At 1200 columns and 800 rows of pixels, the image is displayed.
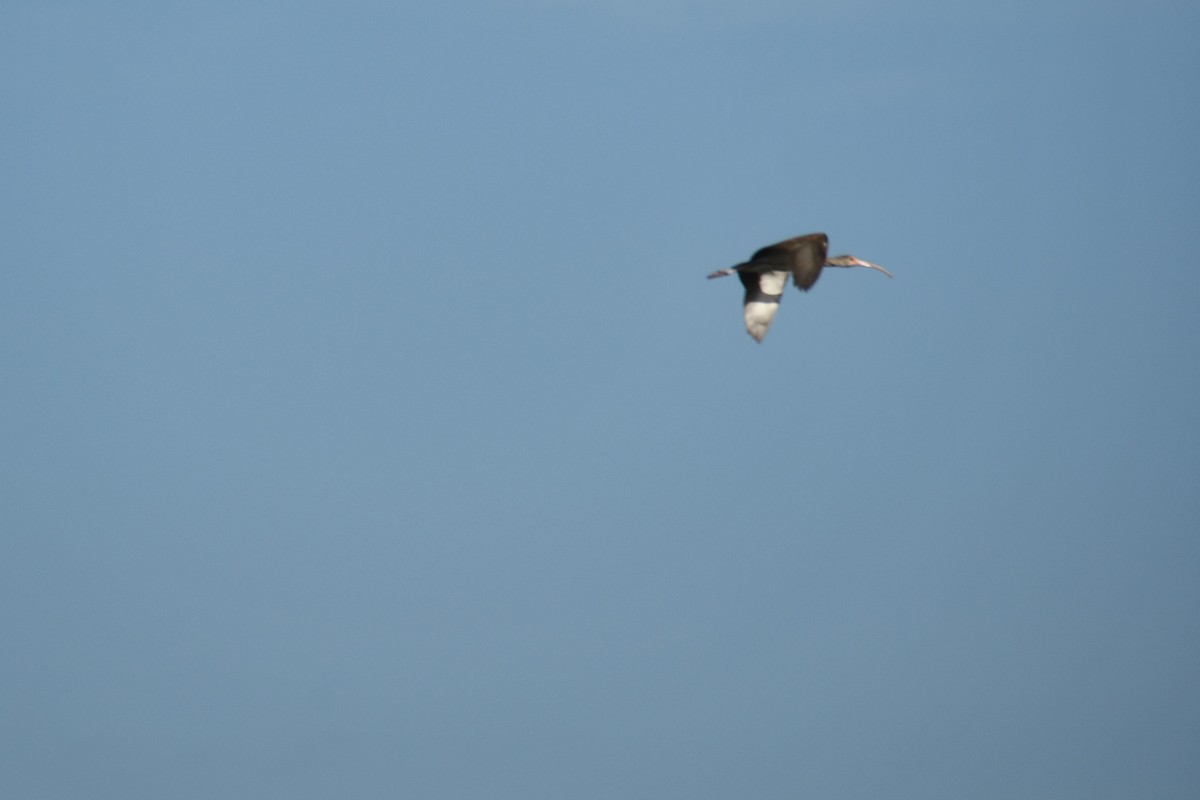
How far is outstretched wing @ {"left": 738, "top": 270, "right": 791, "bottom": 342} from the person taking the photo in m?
59.1

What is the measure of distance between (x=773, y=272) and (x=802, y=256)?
0.96 meters

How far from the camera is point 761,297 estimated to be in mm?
59312

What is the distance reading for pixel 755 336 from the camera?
58969mm

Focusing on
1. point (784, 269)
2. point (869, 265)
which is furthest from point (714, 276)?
point (869, 265)

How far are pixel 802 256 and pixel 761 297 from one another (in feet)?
5.21

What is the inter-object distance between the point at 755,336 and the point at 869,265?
657cm

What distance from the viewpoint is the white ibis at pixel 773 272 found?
58.6 m

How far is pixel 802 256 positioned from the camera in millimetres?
58562

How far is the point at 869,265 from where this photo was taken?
2525 inches

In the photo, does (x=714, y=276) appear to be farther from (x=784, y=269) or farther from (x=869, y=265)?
(x=869, y=265)

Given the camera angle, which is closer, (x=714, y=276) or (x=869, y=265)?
(x=714, y=276)

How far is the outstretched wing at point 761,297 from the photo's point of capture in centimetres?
5906

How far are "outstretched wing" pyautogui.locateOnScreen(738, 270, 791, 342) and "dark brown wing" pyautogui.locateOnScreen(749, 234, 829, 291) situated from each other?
419 millimetres

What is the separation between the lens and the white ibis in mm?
58562
